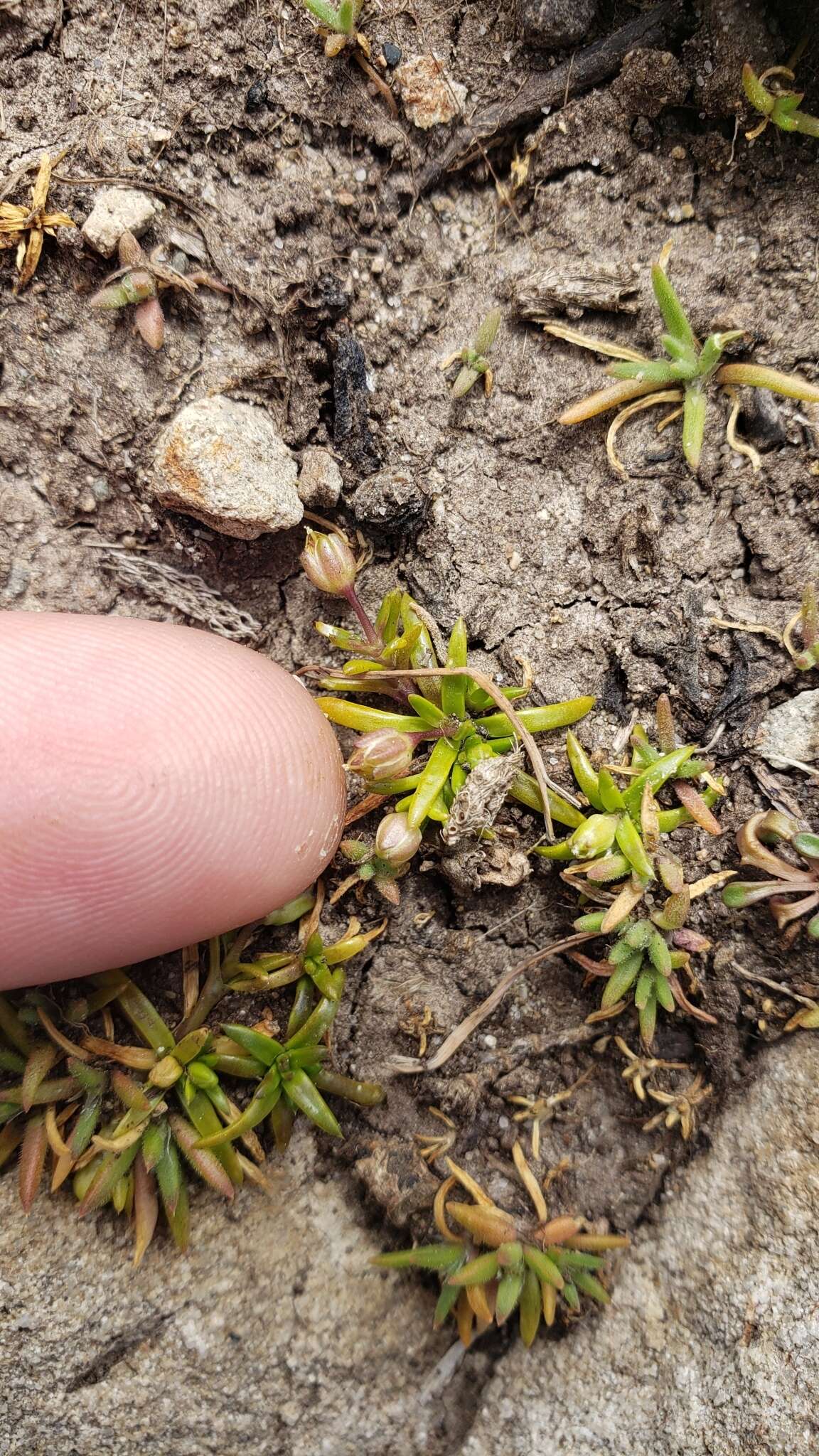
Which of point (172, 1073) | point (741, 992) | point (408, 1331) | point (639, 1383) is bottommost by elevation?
point (408, 1331)

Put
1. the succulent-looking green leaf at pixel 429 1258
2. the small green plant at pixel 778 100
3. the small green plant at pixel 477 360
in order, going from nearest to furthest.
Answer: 1. the small green plant at pixel 778 100
2. the succulent-looking green leaf at pixel 429 1258
3. the small green plant at pixel 477 360

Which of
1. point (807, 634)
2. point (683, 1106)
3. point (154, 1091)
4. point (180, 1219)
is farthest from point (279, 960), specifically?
point (807, 634)

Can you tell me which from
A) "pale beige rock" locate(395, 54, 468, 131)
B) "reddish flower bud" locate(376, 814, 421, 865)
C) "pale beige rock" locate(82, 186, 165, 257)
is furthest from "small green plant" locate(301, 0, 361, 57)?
"reddish flower bud" locate(376, 814, 421, 865)

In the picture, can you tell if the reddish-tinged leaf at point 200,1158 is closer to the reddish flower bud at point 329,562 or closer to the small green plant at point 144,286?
the reddish flower bud at point 329,562

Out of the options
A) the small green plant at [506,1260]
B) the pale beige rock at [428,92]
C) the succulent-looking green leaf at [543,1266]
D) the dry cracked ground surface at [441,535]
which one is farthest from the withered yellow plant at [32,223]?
the succulent-looking green leaf at [543,1266]

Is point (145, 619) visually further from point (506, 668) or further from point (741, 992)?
point (741, 992)

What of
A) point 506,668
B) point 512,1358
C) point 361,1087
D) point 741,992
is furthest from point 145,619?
point 512,1358

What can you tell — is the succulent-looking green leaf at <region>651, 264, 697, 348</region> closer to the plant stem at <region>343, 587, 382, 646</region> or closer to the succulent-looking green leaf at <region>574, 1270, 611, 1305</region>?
the plant stem at <region>343, 587, 382, 646</region>
